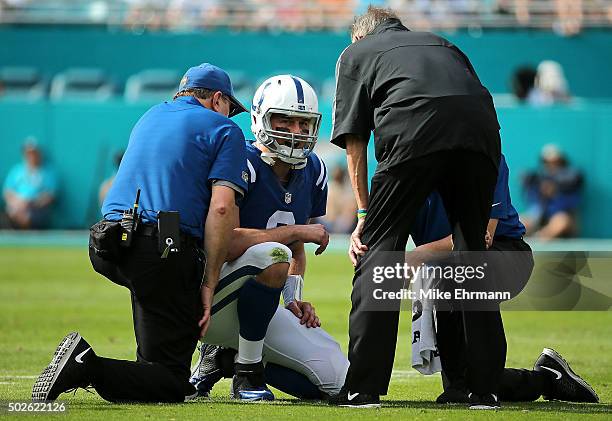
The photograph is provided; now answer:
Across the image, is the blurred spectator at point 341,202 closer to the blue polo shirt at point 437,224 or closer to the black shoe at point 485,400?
the blue polo shirt at point 437,224

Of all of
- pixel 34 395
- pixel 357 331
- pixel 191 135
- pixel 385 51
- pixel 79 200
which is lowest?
pixel 79 200

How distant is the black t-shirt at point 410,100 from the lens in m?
6.30

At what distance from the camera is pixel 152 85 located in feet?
79.3

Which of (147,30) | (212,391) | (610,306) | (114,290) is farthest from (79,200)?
(212,391)

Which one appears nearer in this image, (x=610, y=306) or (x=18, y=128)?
(x=610, y=306)

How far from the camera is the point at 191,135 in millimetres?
6816

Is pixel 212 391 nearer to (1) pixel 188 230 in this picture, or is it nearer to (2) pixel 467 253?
(1) pixel 188 230

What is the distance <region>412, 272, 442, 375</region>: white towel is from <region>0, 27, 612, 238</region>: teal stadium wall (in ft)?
44.9

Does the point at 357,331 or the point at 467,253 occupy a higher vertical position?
the point at 467,253

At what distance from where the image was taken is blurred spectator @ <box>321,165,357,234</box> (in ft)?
71.8

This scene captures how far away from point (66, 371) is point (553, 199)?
16.6m

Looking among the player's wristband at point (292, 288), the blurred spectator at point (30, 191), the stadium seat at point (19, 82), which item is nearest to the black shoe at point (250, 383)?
the player's wristband at point (292, 288)

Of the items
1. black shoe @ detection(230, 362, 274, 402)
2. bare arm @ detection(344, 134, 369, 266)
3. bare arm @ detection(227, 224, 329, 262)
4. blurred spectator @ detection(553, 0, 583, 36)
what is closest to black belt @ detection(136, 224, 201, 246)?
bare arm @ detection(227, 224, 329, 262)

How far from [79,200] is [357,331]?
1770 cm
